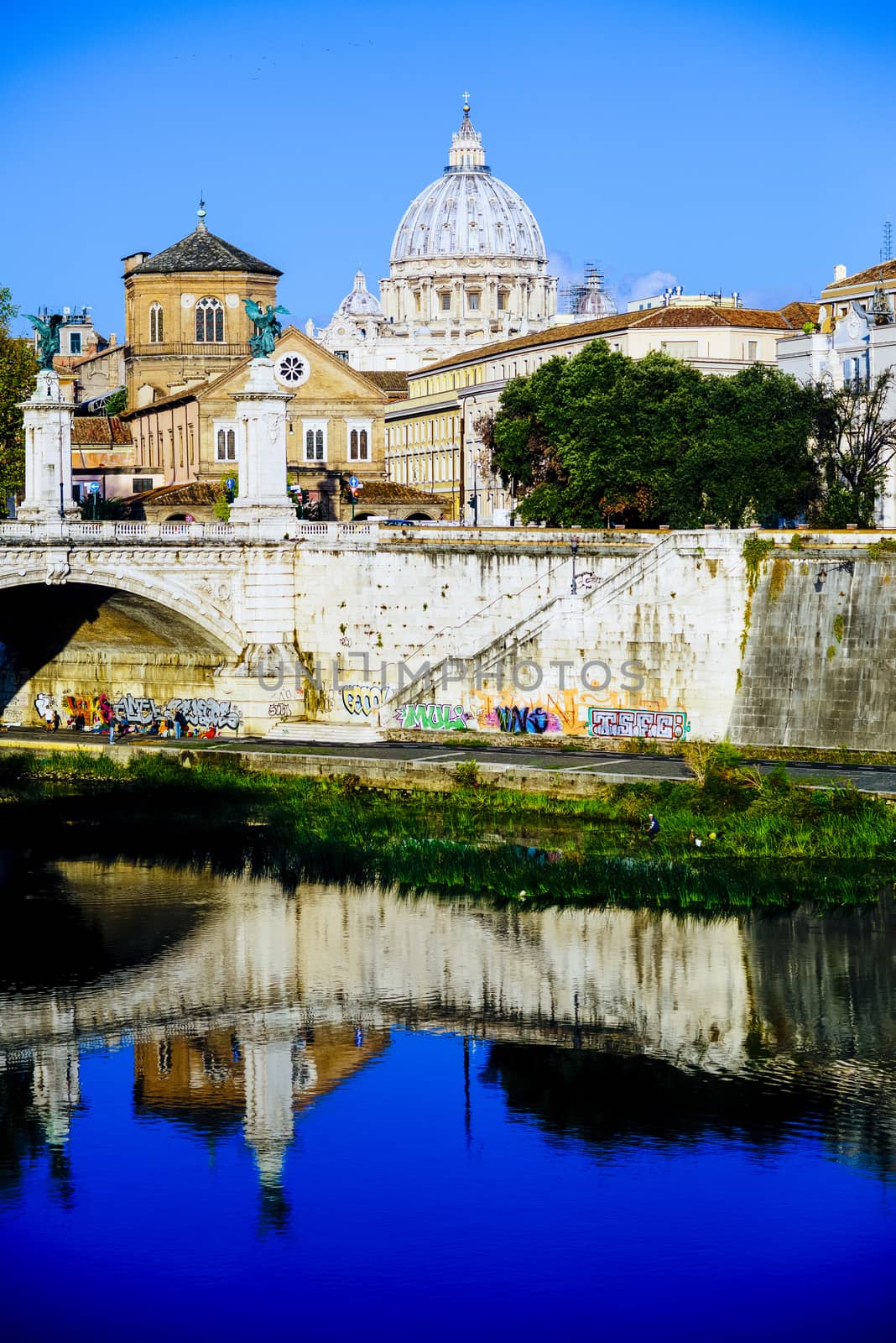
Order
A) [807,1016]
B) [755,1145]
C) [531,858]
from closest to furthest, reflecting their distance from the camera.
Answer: [755,1145] < [807,1016] < [531,858]

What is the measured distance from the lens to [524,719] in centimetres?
5053

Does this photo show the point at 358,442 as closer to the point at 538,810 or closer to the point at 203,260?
the point at 203,260

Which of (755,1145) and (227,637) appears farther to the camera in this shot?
(227,637)

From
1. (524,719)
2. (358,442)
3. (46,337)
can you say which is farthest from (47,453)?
(358,442)

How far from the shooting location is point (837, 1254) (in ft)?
73.0

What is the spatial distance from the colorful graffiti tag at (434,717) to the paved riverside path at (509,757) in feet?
4.40

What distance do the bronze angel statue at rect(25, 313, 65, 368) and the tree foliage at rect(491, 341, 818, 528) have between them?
1827cm

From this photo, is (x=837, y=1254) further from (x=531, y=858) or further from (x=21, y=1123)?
(x=531, y=858)

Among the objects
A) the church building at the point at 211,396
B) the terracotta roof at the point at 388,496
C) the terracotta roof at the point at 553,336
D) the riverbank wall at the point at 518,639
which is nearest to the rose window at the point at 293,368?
the church building at the point at 211,396

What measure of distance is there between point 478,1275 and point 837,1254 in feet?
12.7

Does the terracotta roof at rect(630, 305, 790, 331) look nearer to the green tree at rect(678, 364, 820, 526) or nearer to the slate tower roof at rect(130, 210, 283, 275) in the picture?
the slate tower roof at rect(130, 210, 283, 275)

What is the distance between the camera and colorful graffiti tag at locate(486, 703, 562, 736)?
5034cm

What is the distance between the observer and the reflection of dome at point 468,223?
614ft

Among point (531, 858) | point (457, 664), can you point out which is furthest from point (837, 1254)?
point (457, 664)
